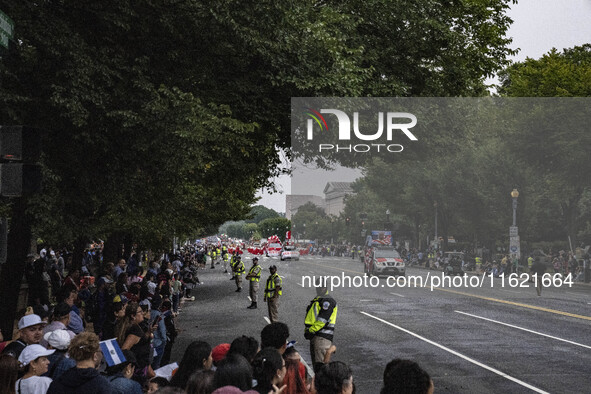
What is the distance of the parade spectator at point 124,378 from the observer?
20.1 ft

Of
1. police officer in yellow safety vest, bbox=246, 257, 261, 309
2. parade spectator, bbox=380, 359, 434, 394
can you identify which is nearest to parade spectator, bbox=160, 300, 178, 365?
parade spectator, bbox=380, 359, 434, 394

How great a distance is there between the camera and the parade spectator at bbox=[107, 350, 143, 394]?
6.12m

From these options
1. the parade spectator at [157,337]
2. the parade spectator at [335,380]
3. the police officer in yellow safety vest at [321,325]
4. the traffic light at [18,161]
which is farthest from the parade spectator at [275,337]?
the police officer in yellow safety vest at [321,325]

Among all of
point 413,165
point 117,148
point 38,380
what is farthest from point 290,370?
point 413,165

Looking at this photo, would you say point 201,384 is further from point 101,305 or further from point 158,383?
point 101,305

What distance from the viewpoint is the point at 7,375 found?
236 inches

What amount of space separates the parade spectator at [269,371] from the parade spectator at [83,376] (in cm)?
132

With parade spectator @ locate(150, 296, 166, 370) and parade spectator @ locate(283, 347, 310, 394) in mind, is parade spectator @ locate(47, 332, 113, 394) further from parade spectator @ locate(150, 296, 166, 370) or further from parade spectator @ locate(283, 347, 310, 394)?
parade spectator @ locate(150, 296, 166, 370)

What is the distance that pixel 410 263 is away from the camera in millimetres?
26812

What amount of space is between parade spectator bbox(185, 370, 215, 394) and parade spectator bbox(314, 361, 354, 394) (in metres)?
0.90

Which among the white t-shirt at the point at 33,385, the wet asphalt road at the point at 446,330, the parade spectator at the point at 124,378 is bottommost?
the wet asphalt road at the point at 446,330

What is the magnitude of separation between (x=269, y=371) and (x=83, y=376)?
5.26 ft

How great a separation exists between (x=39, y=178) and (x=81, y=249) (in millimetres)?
28229

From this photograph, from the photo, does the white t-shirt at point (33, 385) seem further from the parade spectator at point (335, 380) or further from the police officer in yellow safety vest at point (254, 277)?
the police officer in yellow safety vest at point (254, 277)
